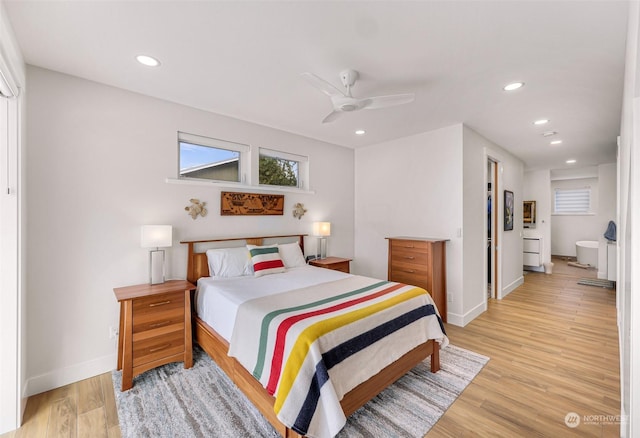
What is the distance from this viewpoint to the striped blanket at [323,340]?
1563 millimetres

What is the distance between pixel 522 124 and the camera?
3646mm

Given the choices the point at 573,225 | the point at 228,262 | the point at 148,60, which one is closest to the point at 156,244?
the point at 228,262

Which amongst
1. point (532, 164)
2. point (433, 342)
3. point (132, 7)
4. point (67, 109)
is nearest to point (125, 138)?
point (67, 109)

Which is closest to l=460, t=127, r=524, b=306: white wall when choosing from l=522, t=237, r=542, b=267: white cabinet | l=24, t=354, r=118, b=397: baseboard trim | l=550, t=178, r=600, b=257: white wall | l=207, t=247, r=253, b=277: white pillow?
l=522, t=237, r=542, b=267: white cabinet

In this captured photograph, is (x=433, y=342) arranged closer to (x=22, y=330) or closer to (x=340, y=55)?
(x=340, y=55)

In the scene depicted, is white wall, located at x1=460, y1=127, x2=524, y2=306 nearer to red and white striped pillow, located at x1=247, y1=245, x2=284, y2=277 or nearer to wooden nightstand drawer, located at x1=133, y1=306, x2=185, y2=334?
red and white striped pillow, located at x1=247, y1=245, x2=284, y2=277

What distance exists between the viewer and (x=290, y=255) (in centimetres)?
368

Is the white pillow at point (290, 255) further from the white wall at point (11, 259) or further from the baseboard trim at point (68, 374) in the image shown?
→ the white wall at point (11, 259)

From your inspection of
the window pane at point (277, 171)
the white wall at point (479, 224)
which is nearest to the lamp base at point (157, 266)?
the window pane at point (277, 171)

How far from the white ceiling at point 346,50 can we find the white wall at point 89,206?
0.23m

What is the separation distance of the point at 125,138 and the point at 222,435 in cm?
268

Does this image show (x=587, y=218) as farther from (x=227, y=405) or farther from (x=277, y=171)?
(x=227, y=405)

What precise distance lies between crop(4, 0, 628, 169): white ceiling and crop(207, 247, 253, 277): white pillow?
165cm

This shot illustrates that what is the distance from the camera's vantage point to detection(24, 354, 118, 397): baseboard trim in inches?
88.3
